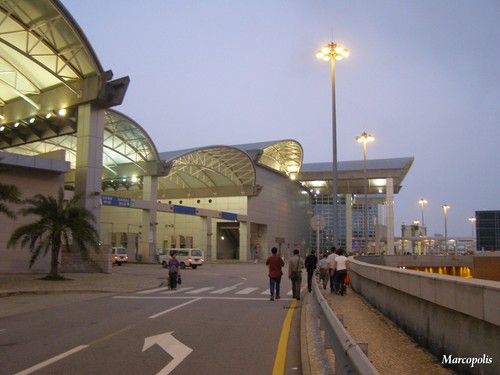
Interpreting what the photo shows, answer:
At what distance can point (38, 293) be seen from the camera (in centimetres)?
2061

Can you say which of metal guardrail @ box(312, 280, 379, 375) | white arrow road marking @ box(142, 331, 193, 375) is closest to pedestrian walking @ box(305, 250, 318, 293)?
white arrow road marking @ box(142, 331, 193, 375)

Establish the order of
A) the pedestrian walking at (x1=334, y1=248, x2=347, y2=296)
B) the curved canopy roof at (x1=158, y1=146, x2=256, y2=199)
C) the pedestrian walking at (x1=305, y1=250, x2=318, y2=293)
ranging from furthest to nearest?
the curved canopy roof at (x1=158, y1=146, x2=256, y2=199) < the pedestrian walking at (x1=305, y1=250, x2=318, y2=293) < the pedestrian walking at (x1=334, y1=248, x2=347, y2=296)

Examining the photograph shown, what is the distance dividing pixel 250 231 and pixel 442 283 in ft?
222

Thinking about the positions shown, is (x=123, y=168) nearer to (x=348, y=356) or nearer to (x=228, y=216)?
(x=228, y=216)

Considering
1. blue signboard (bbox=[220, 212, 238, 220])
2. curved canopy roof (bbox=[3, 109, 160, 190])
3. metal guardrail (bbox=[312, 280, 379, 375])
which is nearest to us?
metal guardrail (bbox=[312, 280, 379, 375])

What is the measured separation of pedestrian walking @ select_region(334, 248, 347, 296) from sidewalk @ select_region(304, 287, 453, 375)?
145 inches

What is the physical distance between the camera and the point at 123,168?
58.4 m

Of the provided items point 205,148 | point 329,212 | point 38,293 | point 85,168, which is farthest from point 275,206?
point 38,293

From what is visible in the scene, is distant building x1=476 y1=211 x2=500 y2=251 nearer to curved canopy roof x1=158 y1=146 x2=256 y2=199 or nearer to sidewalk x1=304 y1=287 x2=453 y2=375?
curved canopy roof x1=158 y1=146 x2=256 y2=199

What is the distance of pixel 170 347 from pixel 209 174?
62823 millimetres

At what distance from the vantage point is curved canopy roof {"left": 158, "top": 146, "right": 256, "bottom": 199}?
207ft

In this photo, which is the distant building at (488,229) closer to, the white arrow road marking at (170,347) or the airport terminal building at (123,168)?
the airport terminal building at (123,168)

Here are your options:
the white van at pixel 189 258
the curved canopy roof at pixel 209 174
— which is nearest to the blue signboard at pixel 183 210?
the curved canopy roof at pixel 209 174

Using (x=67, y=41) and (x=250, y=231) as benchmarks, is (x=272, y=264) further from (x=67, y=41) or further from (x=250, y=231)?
(x=250, y=231)
